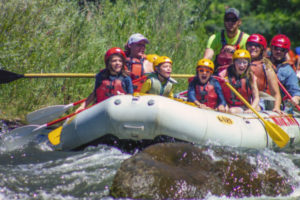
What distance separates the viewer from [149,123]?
241 inches

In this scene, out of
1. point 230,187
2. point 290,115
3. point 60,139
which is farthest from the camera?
point 290,115

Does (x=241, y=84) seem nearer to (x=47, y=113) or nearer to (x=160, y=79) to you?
(x=160, y=79)

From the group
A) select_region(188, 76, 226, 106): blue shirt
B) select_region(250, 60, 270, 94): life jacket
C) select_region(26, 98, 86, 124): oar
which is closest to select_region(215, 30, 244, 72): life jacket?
select_region(250, 60, 270, 94): life jacket

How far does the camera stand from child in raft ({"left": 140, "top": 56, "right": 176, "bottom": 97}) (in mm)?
7184

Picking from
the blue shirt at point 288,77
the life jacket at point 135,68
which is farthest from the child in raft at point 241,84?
the life jacket at point 135,68

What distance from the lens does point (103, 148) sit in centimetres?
649

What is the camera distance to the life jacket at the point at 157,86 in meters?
7.20

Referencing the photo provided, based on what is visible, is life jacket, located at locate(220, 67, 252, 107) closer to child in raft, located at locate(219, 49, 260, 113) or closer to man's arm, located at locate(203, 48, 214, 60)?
child in raft, located at locate(219, 49, 260, 113)

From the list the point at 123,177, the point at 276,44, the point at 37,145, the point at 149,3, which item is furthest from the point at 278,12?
the point at 123,177

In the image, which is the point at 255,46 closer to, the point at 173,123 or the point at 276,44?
the point at 276,44

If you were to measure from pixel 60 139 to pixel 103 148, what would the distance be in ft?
2.11

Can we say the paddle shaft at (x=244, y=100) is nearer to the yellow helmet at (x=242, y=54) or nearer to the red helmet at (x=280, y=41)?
the yellow helmet at (x=242, y=54)

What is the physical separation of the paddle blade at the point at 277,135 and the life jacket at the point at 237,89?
0.80 metres

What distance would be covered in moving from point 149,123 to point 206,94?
62.6 inches
